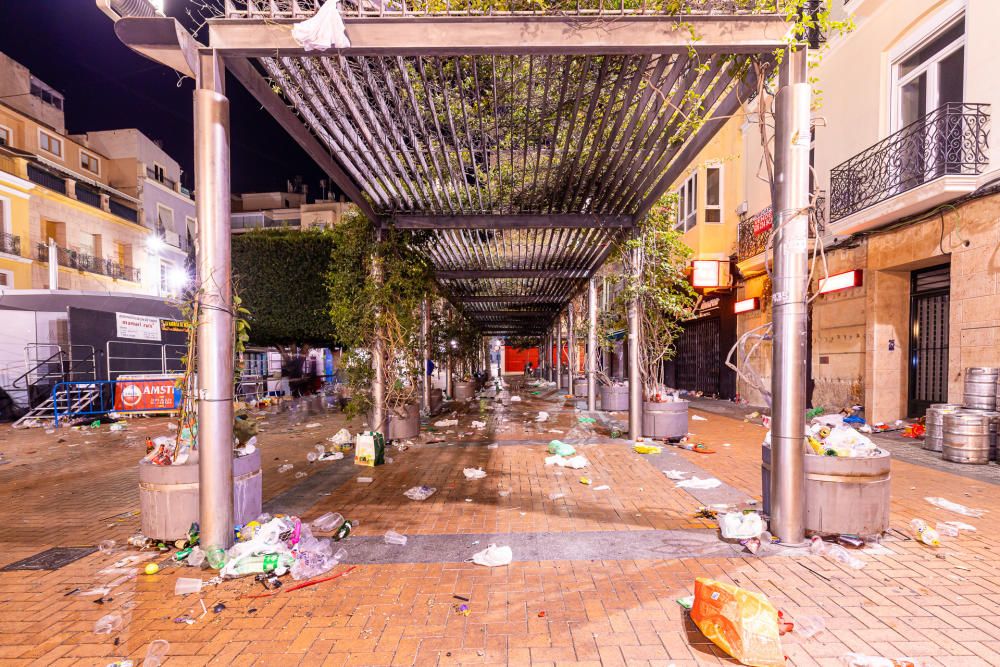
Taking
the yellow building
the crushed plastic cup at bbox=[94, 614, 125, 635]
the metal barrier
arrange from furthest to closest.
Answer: the yellow building → the metal barrier → the crushed plastic cup at bbox=[94, 614, 125, 635]

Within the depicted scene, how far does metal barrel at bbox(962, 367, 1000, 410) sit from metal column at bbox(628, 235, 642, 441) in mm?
5275

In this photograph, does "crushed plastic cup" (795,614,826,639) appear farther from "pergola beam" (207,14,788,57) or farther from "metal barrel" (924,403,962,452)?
"metal barrel" (924,403,962,452)

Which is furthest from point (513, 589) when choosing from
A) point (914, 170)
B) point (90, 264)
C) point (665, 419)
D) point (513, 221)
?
point (90, 264)

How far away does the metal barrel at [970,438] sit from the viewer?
7.43 metres

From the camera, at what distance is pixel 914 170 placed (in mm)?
9414

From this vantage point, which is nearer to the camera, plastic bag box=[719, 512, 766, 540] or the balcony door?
plastic bag box=[719, 512, 766, 540]

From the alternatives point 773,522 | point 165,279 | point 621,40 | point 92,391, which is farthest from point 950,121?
point 165,279

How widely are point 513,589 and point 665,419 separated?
20.4 feet

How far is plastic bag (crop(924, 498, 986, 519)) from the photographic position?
5.02 meters

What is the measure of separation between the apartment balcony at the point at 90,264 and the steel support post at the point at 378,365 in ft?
80.4

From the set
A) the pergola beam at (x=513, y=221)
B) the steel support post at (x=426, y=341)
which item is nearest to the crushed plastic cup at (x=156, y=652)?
the pergola beam at (x=513, y=221)

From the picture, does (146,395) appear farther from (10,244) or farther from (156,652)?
(156,652)

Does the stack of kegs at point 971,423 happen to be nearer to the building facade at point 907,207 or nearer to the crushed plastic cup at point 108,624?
the building facade at point 907,207

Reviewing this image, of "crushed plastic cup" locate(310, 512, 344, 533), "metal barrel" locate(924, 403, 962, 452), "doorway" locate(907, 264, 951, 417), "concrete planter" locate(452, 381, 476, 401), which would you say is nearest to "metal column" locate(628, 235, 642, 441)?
"metal barrel" locate(924, 403, 962, 452)
